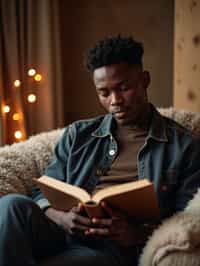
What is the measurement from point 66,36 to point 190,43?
82cm

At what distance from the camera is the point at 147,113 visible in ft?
5.65

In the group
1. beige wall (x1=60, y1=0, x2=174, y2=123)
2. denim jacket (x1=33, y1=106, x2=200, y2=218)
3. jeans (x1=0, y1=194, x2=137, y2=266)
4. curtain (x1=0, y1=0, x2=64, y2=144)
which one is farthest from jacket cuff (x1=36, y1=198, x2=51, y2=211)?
beige wall (x1=60, y1=0, x2=174, y2=123)

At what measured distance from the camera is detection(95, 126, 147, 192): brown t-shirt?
165 cm

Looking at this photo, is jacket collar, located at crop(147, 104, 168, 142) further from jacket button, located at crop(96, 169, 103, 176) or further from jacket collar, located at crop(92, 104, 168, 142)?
jacket button, located at crop(96, 169, 103, 176)

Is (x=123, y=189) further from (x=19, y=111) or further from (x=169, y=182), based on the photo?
(x=19, y=111)

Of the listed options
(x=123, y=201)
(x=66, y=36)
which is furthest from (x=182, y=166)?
(x=66, y=36)

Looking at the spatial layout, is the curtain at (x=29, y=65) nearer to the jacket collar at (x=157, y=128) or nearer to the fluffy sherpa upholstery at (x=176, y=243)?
the jacket collar at (x=157, y=128)

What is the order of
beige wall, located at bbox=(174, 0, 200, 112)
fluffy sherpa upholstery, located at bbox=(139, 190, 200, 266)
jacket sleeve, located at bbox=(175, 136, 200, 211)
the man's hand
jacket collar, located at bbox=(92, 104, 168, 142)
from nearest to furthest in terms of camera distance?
fluffy sherpa upholstery, located at bbox=(139, 190, 200, 266) < the man's hand < jacket sleeve, located at bbox=(175, 136, 200, 211) < jacket collar, located at bbox=(92, 104, 168, 142) < beige wall, located at bbox=(174, 0, 200, 112)

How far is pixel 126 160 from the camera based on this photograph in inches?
65.8

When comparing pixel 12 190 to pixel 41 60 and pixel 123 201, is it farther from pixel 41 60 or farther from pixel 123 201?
pixel 41 60

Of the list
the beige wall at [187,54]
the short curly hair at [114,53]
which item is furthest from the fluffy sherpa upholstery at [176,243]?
the beige wall at [187,54]

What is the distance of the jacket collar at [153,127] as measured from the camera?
1.66 meters

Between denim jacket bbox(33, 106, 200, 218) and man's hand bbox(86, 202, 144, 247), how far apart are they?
17 centimetres

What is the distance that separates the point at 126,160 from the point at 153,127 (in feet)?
0.48
